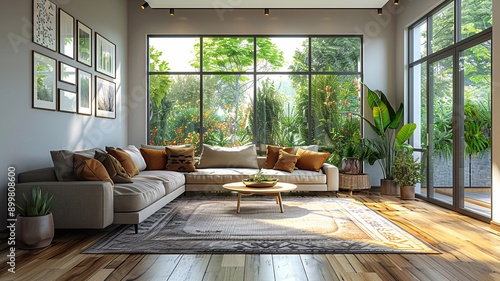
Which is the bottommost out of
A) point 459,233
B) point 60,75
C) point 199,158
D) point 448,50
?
point 459,233

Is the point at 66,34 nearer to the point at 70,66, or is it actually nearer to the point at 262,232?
the point at 70,66

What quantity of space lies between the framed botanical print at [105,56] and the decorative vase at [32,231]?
3.06m

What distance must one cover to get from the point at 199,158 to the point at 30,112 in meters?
3.07

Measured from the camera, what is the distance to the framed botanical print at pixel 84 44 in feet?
16.9

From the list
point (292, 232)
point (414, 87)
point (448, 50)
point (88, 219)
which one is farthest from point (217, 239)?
point (414, 87)

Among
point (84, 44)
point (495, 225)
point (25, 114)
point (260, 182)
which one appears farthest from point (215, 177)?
point (495, 225)

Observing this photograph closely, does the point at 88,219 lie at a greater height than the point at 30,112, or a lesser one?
lesser

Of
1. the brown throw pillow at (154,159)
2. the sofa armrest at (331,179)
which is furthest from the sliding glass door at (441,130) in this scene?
the brown throw pillow at (154,159)

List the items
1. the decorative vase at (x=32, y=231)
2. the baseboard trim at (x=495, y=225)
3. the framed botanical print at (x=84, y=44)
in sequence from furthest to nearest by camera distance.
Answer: the framed botanical print at (x=84, y=44)
the baseboard trim at (x=495, y=225)
the decorative vase at (x=32, y=231)

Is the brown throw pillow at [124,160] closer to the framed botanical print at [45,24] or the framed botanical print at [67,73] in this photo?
the framed botanical print at [67,73]

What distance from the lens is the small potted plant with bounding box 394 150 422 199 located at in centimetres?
599

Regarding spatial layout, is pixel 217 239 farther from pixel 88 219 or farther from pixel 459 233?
pixel 459 233

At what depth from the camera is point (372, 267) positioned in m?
2.78

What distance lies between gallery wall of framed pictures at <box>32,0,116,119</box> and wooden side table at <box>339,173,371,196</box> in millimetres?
3981
